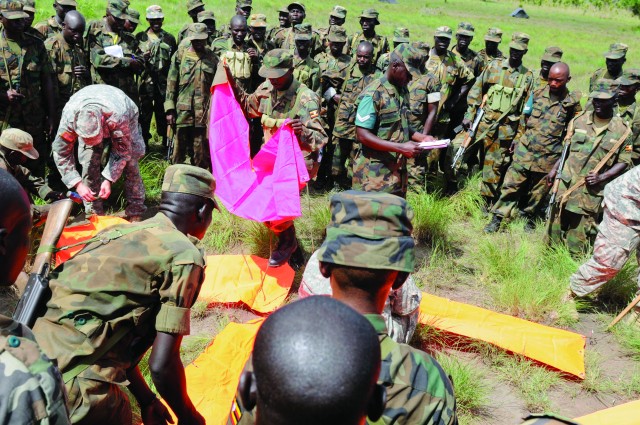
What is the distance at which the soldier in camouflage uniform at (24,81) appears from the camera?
19.1ft

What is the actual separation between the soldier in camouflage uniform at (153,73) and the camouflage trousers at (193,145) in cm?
93

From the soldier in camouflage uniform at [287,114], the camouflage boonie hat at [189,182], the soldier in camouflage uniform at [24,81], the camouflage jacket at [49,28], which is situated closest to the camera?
the camouflage boonie hat at [189,182]

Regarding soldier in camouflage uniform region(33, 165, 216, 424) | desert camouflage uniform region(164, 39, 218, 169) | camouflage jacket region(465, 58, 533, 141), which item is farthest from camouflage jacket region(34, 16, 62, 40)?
soldier in camouflage uniform region(33, 165, 216, 424)

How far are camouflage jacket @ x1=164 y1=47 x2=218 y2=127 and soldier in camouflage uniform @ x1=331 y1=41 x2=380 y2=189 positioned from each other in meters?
1.66

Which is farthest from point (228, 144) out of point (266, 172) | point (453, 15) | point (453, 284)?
point (453, 15)

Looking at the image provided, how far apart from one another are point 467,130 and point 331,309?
253 inches

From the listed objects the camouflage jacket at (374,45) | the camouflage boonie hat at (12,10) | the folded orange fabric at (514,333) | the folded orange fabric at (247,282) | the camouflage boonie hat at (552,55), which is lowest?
the folded orange fabric at (514,333)

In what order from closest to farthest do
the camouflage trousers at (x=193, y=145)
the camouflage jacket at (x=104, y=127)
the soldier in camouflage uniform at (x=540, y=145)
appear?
the camouflage jacket at (x=104, y=127) → the soldier in camouflage uniform at (x=540, y=145) → the camouflage trousers at (x=193, y=145)

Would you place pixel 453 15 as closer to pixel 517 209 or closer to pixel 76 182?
pixel 517 209

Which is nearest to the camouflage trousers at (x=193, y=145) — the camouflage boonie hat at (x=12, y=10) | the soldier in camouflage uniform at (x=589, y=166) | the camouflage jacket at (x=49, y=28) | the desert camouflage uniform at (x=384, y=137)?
the camouflage boonie hat at (x=12, y=10)

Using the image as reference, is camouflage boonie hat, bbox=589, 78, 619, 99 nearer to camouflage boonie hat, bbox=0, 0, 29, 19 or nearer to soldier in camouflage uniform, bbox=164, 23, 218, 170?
soldier in camouflage uniform, bbox=164, 23, 218, 170

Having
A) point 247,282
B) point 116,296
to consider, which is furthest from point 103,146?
point 116,296

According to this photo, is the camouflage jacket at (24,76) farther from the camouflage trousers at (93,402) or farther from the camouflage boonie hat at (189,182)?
the camouflage trousers at (93,402)

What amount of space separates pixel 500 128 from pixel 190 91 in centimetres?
→ 373
